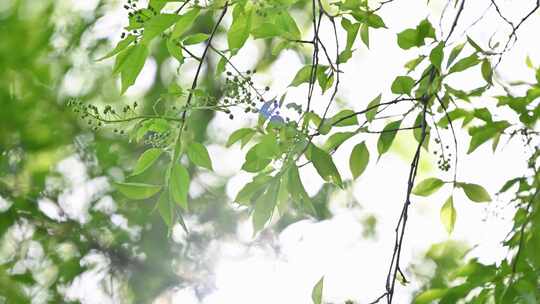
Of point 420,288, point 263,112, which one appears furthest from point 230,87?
point 420,288

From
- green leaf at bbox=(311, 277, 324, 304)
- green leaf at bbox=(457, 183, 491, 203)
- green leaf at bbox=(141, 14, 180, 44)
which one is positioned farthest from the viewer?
green leaf at bbox=(457, 183, 491, 203)

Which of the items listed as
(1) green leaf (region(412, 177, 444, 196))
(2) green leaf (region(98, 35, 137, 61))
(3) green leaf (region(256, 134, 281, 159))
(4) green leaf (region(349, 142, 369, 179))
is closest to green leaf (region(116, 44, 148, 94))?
(2) green leaf (region(98, 35, 137, 61))

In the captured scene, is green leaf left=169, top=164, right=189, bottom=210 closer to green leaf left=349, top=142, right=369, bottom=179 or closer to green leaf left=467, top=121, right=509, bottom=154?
green leaf left=349, top=142, right=369, bottom=179

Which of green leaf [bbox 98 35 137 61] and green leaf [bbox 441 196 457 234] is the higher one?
green leaf [bbox 441 196 457 234]

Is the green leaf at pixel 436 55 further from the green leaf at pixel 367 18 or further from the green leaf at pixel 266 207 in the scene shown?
the green leaf at pixel 266 207

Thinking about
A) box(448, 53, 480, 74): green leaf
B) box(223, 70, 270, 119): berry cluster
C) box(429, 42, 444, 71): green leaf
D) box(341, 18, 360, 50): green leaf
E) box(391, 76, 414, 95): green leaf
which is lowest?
box(223, 70, 270, 119): berry cluster

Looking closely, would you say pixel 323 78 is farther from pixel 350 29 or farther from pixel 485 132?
pixel 485 132

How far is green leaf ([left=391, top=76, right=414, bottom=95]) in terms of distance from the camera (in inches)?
28.0

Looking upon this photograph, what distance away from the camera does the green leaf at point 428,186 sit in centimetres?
83

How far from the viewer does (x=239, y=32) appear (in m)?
0.62

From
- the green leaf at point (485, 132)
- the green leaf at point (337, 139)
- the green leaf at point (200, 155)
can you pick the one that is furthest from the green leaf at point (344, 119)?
the green leaf at point (485, 132)

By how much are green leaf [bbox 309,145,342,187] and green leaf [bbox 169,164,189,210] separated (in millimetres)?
103

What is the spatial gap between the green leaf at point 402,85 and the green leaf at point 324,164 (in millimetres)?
118

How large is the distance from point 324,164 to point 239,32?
0.41ft
